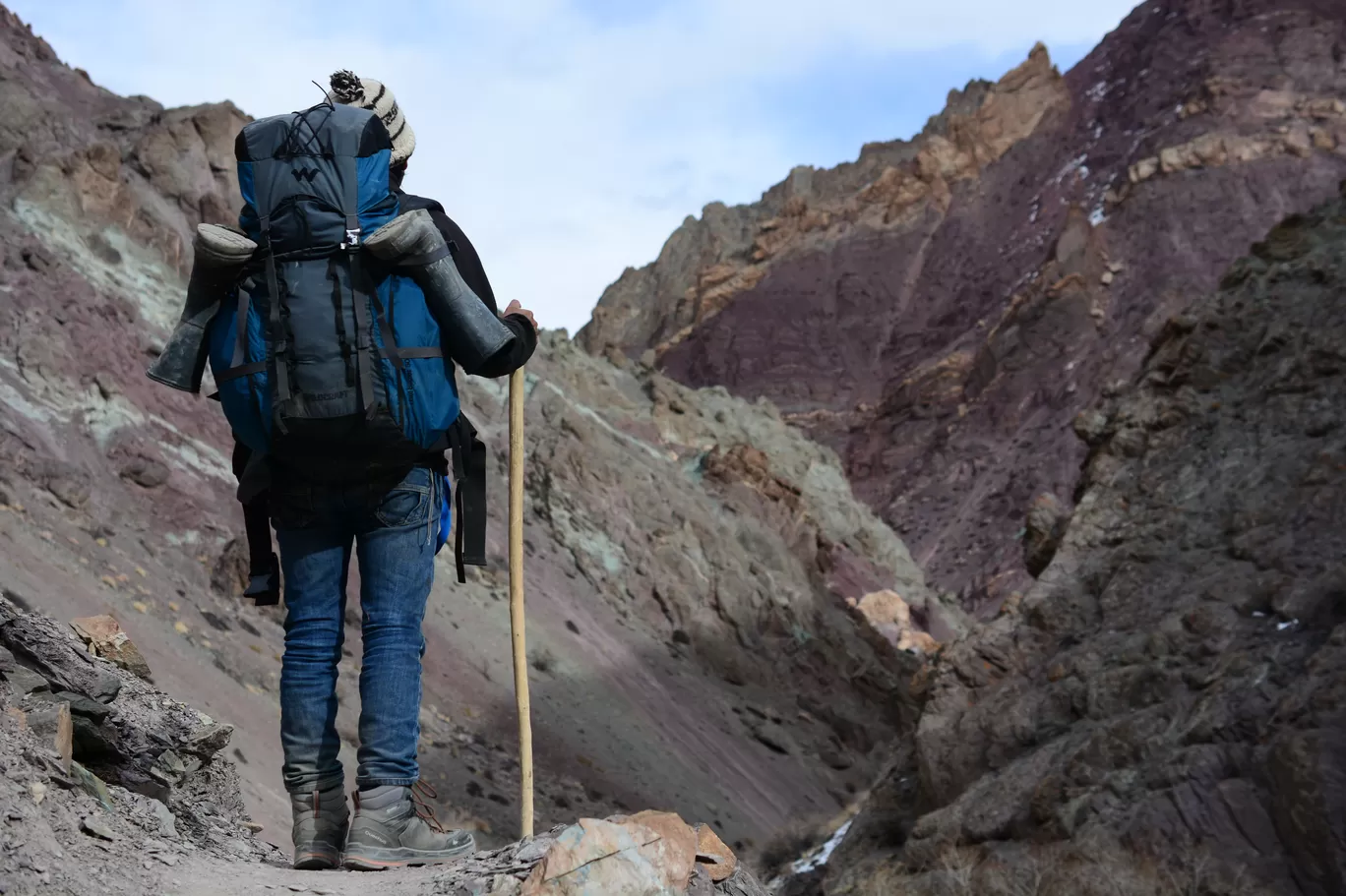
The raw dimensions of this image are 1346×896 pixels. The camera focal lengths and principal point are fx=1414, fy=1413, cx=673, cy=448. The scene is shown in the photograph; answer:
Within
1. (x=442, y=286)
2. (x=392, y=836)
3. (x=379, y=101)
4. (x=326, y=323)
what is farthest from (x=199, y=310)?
(x=392, y=836)

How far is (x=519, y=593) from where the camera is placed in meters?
4.01

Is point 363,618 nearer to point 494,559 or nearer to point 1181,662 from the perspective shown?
point 1181,662

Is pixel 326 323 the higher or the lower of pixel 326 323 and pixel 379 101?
the lower

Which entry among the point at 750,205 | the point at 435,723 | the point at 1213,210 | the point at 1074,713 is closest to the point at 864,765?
the point at 435,723

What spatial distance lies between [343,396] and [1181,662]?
8422 mm

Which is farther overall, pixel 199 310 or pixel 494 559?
pixel 494 559

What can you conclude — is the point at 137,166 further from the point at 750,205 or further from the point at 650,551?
the point at 750,205

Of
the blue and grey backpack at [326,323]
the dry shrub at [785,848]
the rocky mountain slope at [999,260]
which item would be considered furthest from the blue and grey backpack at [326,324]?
the rocky mountain slope at [999,260]

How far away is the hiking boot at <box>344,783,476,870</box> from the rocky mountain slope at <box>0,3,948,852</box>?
6.77 m

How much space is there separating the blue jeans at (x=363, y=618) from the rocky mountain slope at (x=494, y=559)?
22.1ft

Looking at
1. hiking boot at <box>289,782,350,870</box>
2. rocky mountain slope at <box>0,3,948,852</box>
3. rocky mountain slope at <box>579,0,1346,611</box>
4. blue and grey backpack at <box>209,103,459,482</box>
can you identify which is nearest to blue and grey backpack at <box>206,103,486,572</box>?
blue and grey backpack at <box>209,103,459,482</box>

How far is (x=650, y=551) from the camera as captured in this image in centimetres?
2842

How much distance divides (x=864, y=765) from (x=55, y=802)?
2417 cm

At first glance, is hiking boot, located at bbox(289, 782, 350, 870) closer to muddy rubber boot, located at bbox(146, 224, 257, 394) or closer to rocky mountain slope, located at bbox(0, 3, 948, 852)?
muddy rubber boot, located at bbox(146, 224, 257, 394)
